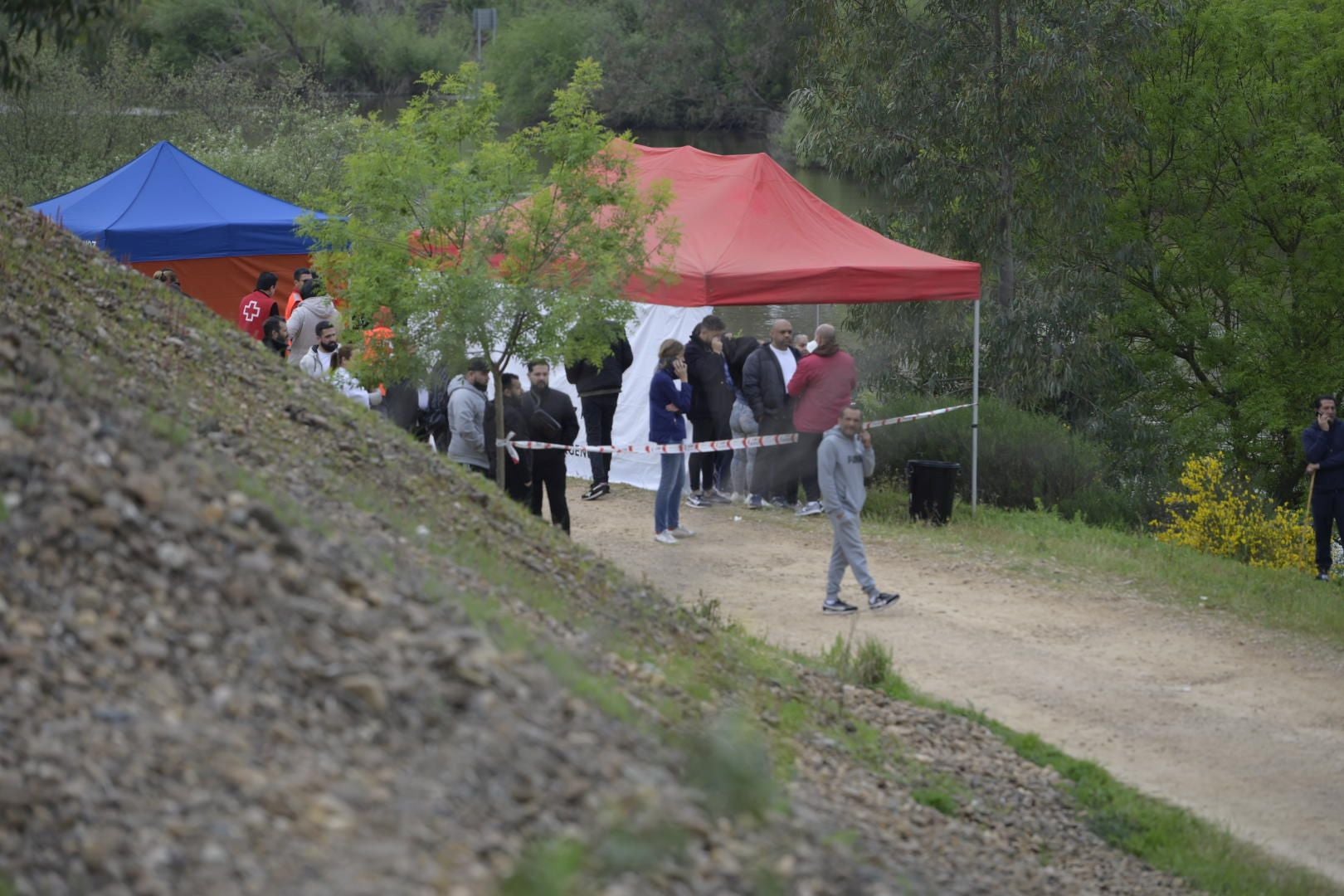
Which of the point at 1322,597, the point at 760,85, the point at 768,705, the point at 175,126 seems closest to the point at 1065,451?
the point at 1322,597

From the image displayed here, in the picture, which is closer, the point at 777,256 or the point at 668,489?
the point at 668,489

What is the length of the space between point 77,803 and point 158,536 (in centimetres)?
142

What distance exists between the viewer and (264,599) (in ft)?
16.2

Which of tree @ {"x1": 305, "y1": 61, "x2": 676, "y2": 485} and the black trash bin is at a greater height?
tree @ {"x1": 305, "y1": 61, "x2": 676, "y2": 485}

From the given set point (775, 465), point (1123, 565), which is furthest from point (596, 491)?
point (1123, 565)

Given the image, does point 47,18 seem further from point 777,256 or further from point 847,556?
point 777,256

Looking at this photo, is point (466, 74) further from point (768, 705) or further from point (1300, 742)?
point (1300, 742)

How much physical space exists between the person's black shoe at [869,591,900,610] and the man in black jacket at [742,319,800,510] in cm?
367

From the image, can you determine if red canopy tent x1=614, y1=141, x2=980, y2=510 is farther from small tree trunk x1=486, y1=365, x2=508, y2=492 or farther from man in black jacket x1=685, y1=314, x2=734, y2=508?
small tree trunk x1=486, y1=365, x2=508, y2=492

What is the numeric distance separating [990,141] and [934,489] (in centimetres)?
816

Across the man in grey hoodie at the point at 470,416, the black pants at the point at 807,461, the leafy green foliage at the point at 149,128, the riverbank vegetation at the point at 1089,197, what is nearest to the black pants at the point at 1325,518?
the riverbank vegetation at the point at 1089,197

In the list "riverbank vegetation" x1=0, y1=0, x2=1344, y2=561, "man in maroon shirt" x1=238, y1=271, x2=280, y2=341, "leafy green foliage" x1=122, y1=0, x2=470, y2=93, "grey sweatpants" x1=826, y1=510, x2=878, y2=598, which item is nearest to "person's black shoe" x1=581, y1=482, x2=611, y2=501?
"riverbank vegetation" x1=0, y1=0, x2=1344, y2=561

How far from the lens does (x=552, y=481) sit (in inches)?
474

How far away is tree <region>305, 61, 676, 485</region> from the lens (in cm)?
1137
